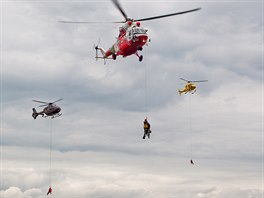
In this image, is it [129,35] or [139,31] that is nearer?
[139,31]

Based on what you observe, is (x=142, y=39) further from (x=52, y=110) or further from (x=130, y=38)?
(x=52, y=110)

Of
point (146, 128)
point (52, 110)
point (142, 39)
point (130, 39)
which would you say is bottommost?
point (146, 128)

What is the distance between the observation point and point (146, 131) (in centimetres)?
7444

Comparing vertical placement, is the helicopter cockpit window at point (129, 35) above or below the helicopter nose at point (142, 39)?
above

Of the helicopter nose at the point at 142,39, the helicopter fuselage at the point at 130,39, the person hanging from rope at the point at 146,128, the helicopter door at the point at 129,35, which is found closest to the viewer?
the person hanging from rope at the point at 146,128

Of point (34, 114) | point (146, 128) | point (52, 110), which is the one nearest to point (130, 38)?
point (146, 128)

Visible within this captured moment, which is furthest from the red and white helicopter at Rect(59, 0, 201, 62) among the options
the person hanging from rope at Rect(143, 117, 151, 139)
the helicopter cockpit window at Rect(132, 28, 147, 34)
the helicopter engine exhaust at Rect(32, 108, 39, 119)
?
the helicopter engine exhaust at Rect(32, 108, 39, 119)

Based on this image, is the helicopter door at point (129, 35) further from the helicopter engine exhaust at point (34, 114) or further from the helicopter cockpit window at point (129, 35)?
the helicopter engine exhaust at point (34, 114)

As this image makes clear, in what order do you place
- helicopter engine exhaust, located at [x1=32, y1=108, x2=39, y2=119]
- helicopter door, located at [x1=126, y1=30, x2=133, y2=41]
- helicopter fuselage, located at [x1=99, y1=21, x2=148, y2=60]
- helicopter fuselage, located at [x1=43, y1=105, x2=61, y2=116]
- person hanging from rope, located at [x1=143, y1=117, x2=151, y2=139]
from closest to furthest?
person hanging from rope, located at [x1=143, y1=117, x2=151, y2=139]
helicopter fuselage, located at [x1=99, y1=21, x2=148, y2=60]
helicopter door, located at [x1=126, y1=30, x2=133, y2=41]
helicopter fuselage, located at [x1=43, y1=105, x2=61, y2=116]
helicopter engine exhaust, located at [x1=32, y1=108, x2=39, y2=119]

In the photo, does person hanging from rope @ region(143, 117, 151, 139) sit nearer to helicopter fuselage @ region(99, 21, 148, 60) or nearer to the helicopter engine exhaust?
helicopter fuselage @ region(99, 21, 148, 60)

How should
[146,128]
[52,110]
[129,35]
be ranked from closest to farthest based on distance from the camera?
1. [146,128]
2. [129,35]
3. [52,110]

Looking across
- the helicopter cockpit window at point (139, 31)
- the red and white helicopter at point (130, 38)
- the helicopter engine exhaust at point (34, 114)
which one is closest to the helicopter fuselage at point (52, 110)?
the helicopter engine exhaust at point (34, 114)

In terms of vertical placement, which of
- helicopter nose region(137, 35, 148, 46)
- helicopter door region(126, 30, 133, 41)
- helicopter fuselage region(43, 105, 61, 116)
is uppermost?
helicopter door region(126, 30, 133, 41)

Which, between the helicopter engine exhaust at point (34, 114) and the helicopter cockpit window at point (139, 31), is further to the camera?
the helicopter engine exhaust at point (34, 114)
